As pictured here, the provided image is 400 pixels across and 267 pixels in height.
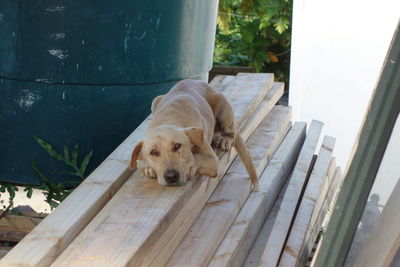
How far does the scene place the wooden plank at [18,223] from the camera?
4160 mm

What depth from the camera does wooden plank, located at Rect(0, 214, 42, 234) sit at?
164 inches

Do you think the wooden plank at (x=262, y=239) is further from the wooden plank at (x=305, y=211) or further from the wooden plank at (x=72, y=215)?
the wooden plank at (x=72, y=215)

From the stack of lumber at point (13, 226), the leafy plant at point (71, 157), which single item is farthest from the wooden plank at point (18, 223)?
the leafy plant at point (71, 157)

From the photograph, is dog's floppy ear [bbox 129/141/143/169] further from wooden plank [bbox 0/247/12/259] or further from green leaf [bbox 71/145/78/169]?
wooden plank [bbox 0/247/12/259]

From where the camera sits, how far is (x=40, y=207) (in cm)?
530

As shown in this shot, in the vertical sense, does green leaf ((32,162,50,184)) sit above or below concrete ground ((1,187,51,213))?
above

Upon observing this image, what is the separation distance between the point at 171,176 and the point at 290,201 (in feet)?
2.96

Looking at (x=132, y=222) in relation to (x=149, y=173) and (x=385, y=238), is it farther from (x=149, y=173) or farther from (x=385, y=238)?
(x=385, y=238)

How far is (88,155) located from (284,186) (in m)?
1.12

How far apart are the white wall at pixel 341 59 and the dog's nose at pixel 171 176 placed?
101 inches

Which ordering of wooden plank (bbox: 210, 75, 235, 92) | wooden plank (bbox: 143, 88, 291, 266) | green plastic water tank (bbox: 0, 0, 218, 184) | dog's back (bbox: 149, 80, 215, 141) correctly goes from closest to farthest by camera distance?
1. wooden plank (bbox: 143, 88, 291, 266)
2. dog's back (bbox: 149, 80, 215, 141)
3. green plastic water tank (bbox: 0, 0, 218, 184)
4. wooden plank (bbox: 210, 75, 235, 92)

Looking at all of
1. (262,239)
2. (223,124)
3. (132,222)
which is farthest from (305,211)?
(132,222)

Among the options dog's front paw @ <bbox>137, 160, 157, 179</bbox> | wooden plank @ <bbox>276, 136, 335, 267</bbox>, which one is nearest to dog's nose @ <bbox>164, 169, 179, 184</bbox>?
dog's front paw @ <bbox>137, 160, 157, 179</bbox>

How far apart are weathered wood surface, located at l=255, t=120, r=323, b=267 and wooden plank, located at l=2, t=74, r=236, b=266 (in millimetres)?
710
